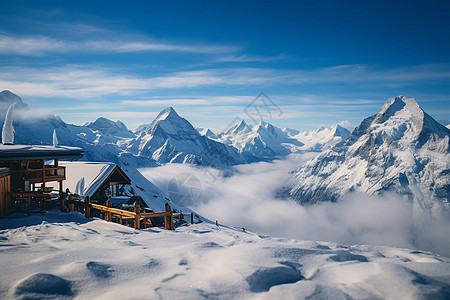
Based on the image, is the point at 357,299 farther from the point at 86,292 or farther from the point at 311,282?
the point at 86,292

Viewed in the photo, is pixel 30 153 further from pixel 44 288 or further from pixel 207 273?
pixel 207 273

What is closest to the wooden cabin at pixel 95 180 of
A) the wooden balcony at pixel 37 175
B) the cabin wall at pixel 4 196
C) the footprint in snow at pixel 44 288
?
the wooden balcony at pixel 37 175

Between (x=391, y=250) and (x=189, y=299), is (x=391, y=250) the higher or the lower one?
the lower one

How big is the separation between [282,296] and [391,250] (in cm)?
634

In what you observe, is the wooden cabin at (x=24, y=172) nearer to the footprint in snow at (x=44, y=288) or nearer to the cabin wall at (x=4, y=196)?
the cabin wall at (x=4, y=196)

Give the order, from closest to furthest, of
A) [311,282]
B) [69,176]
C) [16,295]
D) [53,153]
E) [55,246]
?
[16,295] < [311,282] < [55,246] < [53,153] < [69,176]

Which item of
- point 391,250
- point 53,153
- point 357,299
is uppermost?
point 53,153

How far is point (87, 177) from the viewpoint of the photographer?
24391mm

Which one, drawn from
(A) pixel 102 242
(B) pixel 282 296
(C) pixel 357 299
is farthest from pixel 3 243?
(C) pixel 357 299

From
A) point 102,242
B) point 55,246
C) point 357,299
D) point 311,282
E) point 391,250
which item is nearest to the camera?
point 357,299

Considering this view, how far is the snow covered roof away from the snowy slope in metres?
16.2

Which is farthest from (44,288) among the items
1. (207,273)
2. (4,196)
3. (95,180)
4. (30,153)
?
(95,180)

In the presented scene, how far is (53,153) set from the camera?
17.1 metres

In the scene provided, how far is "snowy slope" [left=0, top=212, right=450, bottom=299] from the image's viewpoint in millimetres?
4801
